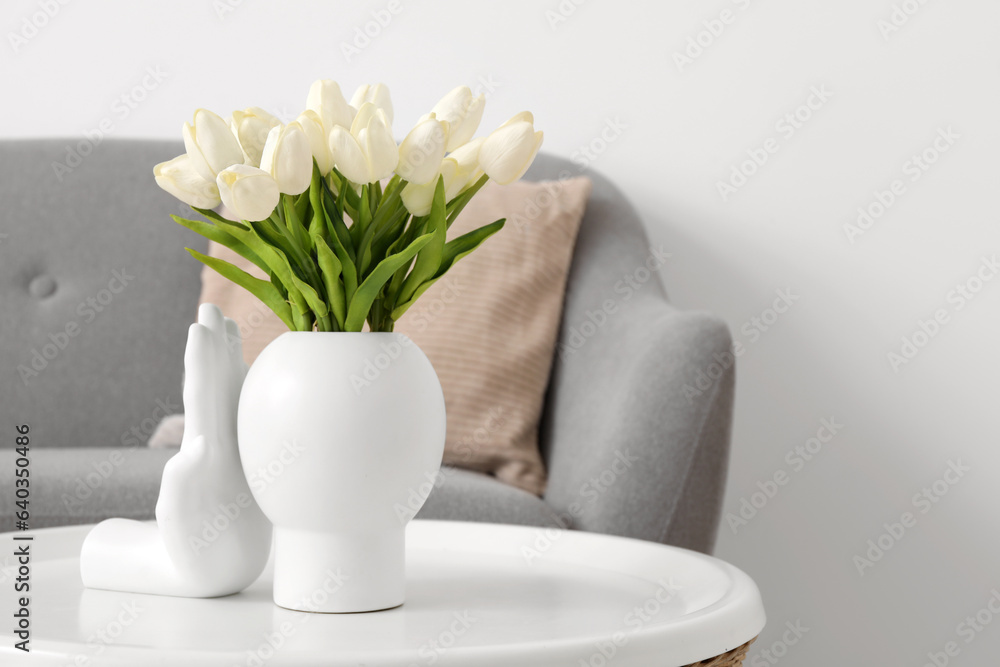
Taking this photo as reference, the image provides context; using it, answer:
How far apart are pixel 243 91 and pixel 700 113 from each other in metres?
0.97

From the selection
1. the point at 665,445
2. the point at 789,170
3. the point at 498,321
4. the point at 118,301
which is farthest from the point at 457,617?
the point at 789,170

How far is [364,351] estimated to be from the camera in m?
0.68

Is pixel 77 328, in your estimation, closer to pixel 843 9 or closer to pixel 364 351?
pixel 364 351

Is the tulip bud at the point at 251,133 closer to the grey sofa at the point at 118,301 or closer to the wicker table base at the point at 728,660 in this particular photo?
the wicker table base at the point at 728,660

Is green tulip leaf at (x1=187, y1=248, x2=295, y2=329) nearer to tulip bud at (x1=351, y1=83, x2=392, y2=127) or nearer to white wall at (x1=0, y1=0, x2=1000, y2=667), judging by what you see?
tulip bud at (x1=351, y1=83, x2=392, y2=127)

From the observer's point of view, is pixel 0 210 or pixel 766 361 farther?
pixel 766 361

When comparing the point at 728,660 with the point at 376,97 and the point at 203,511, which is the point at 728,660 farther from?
the point at 376,97

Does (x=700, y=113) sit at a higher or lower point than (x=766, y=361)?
higher

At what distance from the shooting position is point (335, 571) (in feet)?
2.23

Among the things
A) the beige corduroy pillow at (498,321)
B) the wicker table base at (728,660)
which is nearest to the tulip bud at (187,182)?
the wicker table base at (728,660)

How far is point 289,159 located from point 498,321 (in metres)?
0.97

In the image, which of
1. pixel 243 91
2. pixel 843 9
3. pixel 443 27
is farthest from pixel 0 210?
pixel 843 9

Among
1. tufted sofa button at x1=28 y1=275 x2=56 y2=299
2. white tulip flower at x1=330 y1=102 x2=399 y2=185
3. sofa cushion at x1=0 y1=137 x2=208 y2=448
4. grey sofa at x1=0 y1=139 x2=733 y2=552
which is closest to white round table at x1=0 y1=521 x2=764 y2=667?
white tulip flower at x1=330 y1=102 x2=399 y2=185

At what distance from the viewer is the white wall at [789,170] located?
1.89m
